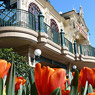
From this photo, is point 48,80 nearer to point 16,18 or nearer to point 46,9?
point 16,18

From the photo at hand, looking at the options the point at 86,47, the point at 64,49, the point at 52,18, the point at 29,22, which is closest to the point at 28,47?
the point at 29,22

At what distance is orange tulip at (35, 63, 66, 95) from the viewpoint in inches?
21.6

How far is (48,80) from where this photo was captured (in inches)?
22.1

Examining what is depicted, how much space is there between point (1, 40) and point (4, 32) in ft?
1.84

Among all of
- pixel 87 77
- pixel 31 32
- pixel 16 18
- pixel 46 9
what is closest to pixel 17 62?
pixel 31 32

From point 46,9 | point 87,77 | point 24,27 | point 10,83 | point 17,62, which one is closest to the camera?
point 10,83

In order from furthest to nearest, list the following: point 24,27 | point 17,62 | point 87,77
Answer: point 24,27, point 17,62, point 87,77

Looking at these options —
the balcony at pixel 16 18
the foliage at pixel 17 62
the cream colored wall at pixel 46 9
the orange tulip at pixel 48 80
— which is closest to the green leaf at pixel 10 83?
the orange tulip at pixel 48 80

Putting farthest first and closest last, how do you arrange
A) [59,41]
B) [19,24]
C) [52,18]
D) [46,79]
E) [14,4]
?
[52,18] < [59,41] < [14,4] < [19,24] < [46,79]

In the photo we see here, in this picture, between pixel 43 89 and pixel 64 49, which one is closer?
pixel 43 89

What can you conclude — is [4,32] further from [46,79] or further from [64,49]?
[46,79]

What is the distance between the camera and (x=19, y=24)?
26.1 ft

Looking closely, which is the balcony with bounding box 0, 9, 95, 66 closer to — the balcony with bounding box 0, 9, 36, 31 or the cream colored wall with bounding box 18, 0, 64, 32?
the balcony with bounding box 0, 9, 36, 31

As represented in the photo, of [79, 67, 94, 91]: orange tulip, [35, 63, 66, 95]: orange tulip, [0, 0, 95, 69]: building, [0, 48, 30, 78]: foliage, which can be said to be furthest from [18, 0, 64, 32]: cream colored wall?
[35, 63, 66, 95]: orange tulip
